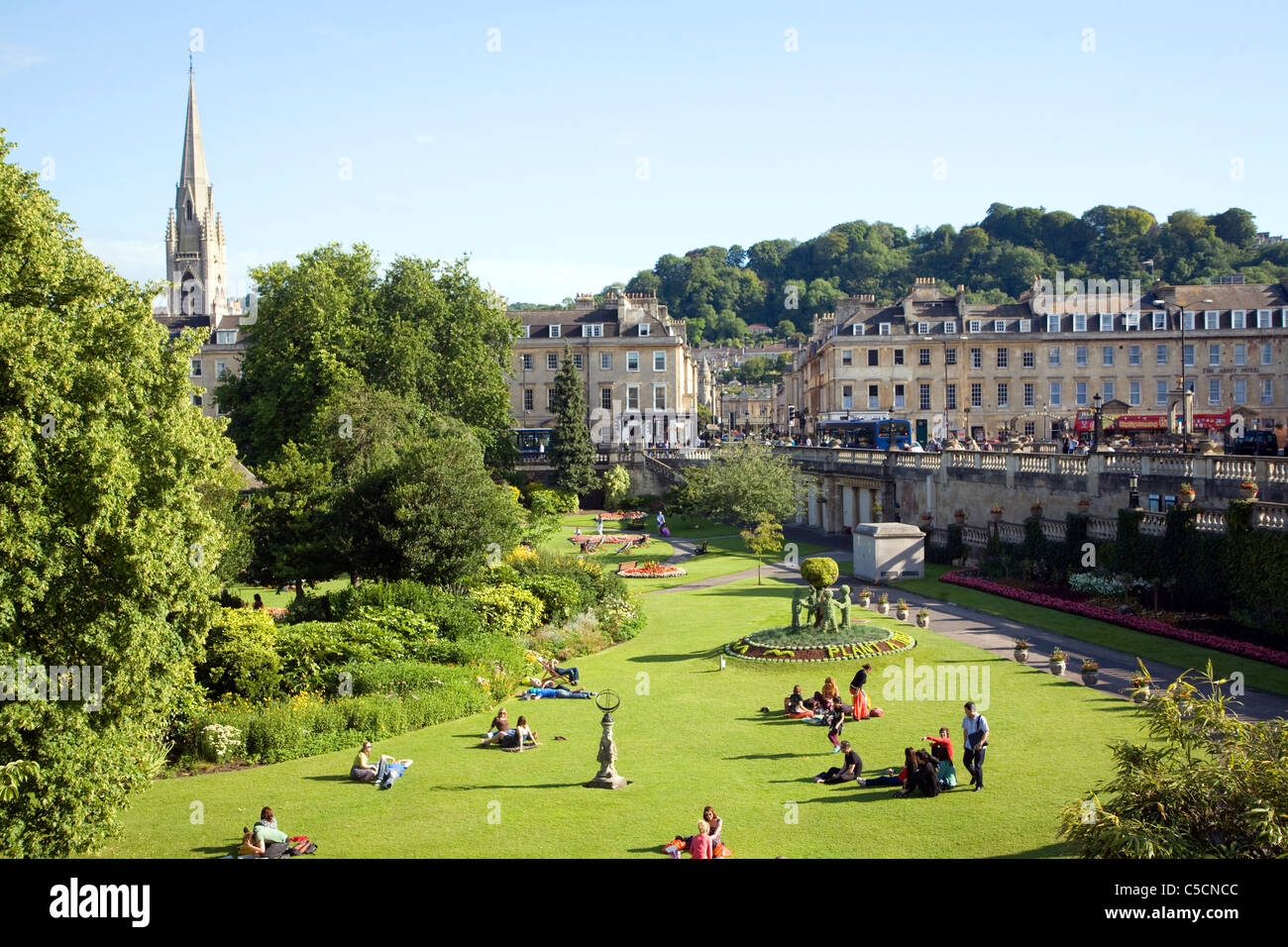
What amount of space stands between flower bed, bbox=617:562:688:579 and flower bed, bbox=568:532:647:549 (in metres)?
8.77

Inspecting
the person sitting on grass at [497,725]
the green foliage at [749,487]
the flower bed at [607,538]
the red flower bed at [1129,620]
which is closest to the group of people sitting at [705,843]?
the person sitting on grass at [497,725]

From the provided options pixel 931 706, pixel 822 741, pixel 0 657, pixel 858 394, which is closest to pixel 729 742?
pixel 822 741

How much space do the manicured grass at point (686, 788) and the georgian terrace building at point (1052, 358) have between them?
2490 inches

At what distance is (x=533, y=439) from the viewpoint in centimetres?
9556

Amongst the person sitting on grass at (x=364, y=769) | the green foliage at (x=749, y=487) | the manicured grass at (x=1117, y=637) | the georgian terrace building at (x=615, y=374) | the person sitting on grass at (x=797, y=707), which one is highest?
the georgian terrace building at (x=615, y=374)

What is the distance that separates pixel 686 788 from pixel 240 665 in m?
12.9

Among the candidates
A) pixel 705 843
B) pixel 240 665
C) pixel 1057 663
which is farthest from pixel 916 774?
pixel 240 665

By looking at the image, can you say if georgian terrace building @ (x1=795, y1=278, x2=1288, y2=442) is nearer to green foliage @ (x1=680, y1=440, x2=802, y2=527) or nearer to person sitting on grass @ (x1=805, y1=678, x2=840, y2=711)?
green foliage @ (x1=680, y1=440, x2=802, y2=527)

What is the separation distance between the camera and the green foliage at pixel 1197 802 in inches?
506

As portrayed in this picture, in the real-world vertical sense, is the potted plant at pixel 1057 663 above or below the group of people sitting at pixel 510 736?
above

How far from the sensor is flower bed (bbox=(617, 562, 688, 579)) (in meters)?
48.0

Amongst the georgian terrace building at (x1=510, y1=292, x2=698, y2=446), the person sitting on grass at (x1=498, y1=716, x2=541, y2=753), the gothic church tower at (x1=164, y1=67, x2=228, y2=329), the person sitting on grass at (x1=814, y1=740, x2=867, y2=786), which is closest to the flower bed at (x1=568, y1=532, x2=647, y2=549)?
the georgian terrace building at (x1=510, y1=292, x2=698, y2=446)

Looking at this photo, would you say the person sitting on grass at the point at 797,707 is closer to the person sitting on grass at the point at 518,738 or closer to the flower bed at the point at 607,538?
the person sitting on grass at the point at 518,738
